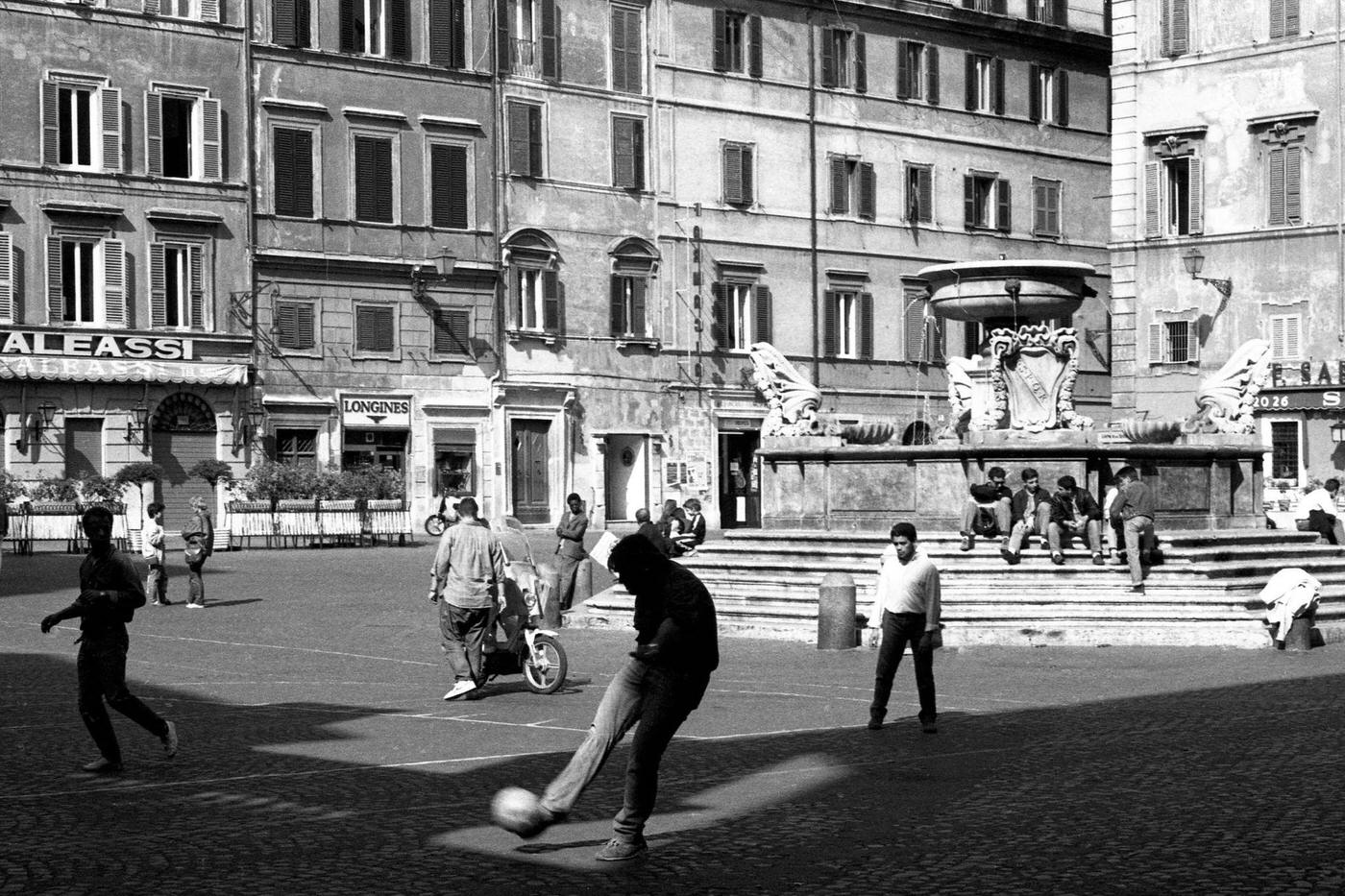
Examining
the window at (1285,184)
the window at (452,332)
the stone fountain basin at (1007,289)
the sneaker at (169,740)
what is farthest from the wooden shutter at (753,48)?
the sneaker at (169,740)

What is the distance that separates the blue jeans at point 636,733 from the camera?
9.92 metres

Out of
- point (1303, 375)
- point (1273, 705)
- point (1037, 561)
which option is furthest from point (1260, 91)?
point (1273, 705)

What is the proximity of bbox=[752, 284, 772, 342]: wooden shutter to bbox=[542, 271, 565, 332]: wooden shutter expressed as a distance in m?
5.68

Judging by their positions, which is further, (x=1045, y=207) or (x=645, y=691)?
(x=1045, y=207)

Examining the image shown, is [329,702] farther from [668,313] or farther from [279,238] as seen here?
[668,313]

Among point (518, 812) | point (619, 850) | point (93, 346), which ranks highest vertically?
point (93, 346)

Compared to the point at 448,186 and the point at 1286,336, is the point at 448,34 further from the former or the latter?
the point at 1286,336

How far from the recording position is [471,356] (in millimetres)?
50000

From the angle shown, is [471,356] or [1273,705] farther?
[471,356]

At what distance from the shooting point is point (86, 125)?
44.8m

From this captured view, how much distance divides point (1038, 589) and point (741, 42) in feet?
112

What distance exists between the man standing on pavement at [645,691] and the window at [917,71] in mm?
49471

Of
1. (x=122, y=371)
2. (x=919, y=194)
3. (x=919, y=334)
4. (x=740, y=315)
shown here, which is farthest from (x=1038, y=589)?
(x=919, y=194)

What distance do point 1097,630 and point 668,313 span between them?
32.1 metres
